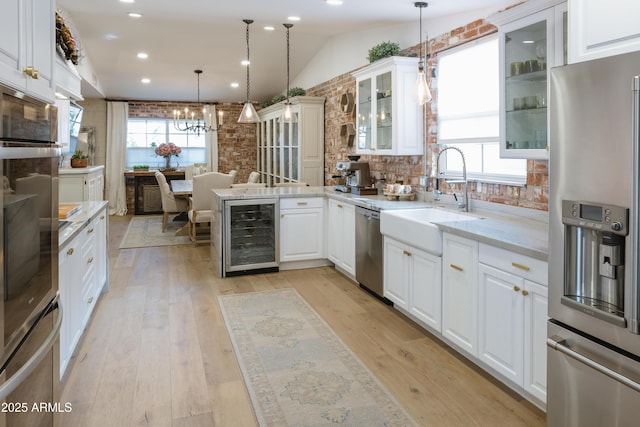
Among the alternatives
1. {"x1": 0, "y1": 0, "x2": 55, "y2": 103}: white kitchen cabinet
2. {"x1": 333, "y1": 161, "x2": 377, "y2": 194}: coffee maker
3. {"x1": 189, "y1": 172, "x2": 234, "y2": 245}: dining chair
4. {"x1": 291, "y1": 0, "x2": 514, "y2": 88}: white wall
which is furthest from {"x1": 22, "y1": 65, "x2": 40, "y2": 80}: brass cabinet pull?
{"x1": 189, "y1": 172, "x2": 234, "y2": 245}: dining chair

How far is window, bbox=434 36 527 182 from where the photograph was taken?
144 inches

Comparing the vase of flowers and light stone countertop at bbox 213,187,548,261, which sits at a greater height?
the vase of flowers

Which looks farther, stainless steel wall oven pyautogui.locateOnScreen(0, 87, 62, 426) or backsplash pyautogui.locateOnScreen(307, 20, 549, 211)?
backsplash pyautogui.locateOnScreen(307, 20, 549, 211)

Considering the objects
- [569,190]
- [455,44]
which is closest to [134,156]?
[455,44]

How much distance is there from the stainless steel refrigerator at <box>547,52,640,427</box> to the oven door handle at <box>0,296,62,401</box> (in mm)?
1875

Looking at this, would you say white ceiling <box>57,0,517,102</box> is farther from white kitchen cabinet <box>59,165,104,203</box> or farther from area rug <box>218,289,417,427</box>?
area rug <box>218,289,417,427</box>

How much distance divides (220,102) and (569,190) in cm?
945

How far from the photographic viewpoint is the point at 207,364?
2.95 metres

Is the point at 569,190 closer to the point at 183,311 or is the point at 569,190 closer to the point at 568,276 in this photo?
the point at 568,276

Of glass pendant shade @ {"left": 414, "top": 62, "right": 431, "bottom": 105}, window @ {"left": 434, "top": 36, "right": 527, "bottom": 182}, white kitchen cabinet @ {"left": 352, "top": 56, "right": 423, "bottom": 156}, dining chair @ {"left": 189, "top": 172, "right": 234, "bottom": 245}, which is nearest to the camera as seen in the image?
glass pendant shade @ {"left": 414, "top": 62, "right": 431, "bottom": 105}

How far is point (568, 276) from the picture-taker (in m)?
1.85

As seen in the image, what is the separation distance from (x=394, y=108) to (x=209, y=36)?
10.5ft

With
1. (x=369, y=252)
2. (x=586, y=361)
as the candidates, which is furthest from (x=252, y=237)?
(x=586, y=361)

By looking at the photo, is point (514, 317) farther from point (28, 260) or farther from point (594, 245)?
point (28, 260)
